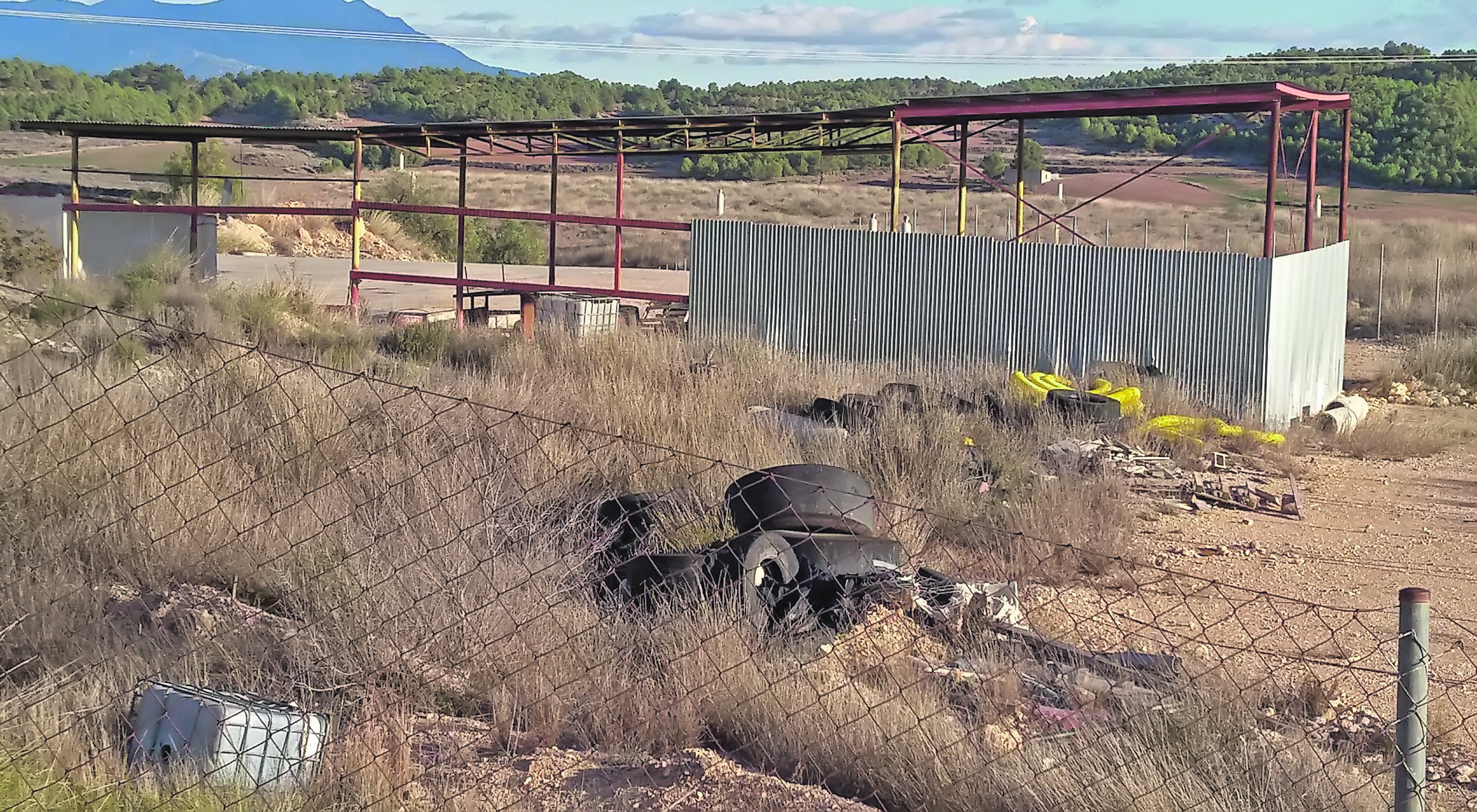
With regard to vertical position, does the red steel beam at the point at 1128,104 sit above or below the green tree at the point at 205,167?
above

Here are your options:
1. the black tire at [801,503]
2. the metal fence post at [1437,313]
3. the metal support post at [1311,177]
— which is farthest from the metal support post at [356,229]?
the metal fence post at [1437,313]

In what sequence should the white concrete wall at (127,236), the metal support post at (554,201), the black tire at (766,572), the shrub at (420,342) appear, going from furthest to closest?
the white concrete wall at (127,236) → the metal support post at (554,201) → the shrub at (420,342) → the black tire at (766,572)

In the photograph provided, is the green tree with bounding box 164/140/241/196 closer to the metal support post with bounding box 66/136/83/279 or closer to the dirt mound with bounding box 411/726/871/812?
the metal support post with bounding box 66/136/83/279

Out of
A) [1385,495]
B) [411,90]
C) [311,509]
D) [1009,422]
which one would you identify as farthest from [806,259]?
[411,90]

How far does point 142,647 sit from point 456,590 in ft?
4.05

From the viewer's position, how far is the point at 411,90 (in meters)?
110

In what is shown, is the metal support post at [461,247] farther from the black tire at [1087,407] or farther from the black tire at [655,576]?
the black tire at [655,576]

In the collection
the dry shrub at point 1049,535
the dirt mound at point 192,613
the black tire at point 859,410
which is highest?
the black tire at point 859,410

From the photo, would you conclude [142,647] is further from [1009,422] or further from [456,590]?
[1009,422]

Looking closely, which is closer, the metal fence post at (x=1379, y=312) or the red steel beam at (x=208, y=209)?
the red steel beam at (x=208, y=209)

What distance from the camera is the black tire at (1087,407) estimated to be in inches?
575

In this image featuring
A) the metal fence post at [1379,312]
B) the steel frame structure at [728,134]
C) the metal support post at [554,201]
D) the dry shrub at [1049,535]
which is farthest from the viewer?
the metal fence post at [1379,312]

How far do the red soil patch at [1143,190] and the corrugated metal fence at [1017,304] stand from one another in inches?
1877

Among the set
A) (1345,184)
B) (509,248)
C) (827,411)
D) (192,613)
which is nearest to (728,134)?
(1345,184)
